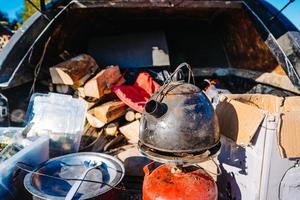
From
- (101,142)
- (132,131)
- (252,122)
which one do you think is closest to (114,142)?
(101,142)

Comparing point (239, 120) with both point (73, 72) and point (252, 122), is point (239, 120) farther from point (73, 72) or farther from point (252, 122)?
point (73, 72)

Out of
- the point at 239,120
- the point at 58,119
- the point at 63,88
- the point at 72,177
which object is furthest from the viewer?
the point at 63,88

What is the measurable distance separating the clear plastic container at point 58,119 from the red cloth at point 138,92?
1.62 feet

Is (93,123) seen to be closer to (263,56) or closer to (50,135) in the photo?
(50,135)

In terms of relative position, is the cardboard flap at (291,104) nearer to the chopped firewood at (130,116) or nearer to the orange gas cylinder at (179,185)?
the orange gas cylinder at (179,185)

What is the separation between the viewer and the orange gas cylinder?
2.23 metres

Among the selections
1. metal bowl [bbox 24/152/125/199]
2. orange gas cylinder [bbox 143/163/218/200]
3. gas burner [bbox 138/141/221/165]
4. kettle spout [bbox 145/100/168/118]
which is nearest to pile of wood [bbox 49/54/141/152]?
metal bowl [bbox 24/152/125/199]

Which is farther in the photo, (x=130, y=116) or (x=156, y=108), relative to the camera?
(x=130, y=116)

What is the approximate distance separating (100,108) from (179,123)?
1562mm

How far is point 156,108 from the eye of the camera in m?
2.11

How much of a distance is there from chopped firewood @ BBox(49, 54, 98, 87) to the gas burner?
165 centimetres

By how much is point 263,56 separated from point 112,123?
2.47m

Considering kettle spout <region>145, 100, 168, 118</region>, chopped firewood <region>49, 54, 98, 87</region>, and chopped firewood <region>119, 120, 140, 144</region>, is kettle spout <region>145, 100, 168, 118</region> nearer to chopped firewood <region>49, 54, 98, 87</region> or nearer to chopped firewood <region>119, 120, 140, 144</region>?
chopped firewood <region>119, 120, 140, 144</region>

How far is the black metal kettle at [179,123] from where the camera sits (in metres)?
2.11
